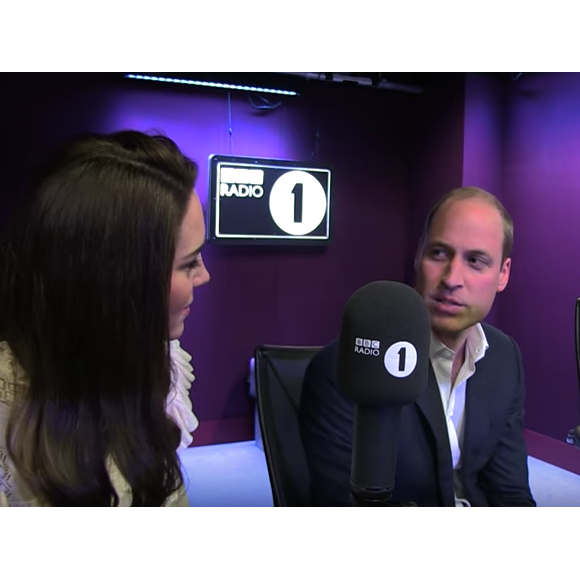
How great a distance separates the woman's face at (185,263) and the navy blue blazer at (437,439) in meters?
0.22

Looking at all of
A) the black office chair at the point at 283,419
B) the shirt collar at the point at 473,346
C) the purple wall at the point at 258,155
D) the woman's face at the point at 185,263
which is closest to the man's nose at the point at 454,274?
the shirt collar at the point at 473,346

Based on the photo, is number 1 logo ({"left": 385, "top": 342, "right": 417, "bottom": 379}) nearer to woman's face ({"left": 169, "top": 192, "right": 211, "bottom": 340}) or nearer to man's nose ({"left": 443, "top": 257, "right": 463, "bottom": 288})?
woman's face ({"left": 169, "top": 192, "right": 211, "bottom": 340})

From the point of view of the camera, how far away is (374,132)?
3.37 metres

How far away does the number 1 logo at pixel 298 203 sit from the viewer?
3012mm

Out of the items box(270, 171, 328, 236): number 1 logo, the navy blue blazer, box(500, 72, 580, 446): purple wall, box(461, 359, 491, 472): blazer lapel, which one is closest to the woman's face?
the navy blue blazer

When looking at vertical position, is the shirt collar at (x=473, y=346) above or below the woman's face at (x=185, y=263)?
below

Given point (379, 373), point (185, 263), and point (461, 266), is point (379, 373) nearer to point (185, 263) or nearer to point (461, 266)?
point (185, 263)

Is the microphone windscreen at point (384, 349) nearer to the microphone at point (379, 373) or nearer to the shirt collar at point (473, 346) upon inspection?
the microphone at point (379, 373)

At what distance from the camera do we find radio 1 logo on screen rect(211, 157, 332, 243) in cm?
289

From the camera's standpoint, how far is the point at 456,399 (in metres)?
1.08

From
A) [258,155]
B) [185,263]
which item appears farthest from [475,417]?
[258,155]

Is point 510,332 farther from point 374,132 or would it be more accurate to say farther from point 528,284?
point 374,132

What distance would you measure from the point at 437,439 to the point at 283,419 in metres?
0.27

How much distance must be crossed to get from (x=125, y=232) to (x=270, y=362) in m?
0.47
